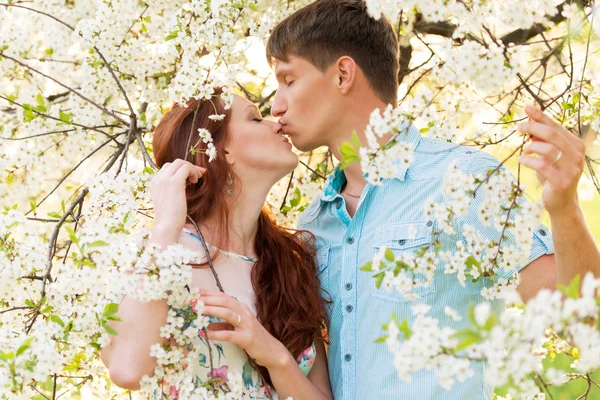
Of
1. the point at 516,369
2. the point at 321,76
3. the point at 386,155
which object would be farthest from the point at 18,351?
the point at 321,76

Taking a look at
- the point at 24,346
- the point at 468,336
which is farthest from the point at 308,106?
the point at 468,336

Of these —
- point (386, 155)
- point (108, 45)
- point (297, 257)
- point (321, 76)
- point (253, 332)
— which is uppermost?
point (108, 45)

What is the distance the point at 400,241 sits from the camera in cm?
262

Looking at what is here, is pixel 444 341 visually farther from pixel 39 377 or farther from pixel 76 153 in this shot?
pixel 76 153

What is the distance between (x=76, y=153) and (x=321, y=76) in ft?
4.81

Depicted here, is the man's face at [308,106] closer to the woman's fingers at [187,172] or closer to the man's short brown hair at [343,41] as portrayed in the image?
the man's short brown hair at [343,41]

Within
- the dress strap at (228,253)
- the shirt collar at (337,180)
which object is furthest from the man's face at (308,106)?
the dress strap at (228,253)

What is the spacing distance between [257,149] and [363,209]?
46 cm

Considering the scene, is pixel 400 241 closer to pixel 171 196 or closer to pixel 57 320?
pixel 171 196

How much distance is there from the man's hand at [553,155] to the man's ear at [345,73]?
1193 mm

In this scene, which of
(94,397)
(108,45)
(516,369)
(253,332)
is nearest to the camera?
(516,369)

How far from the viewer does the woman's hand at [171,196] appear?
2293 millimetres

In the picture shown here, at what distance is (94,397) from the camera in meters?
3.37

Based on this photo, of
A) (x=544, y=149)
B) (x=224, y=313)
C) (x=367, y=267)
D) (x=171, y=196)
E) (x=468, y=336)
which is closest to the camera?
(x=468, y=336)
